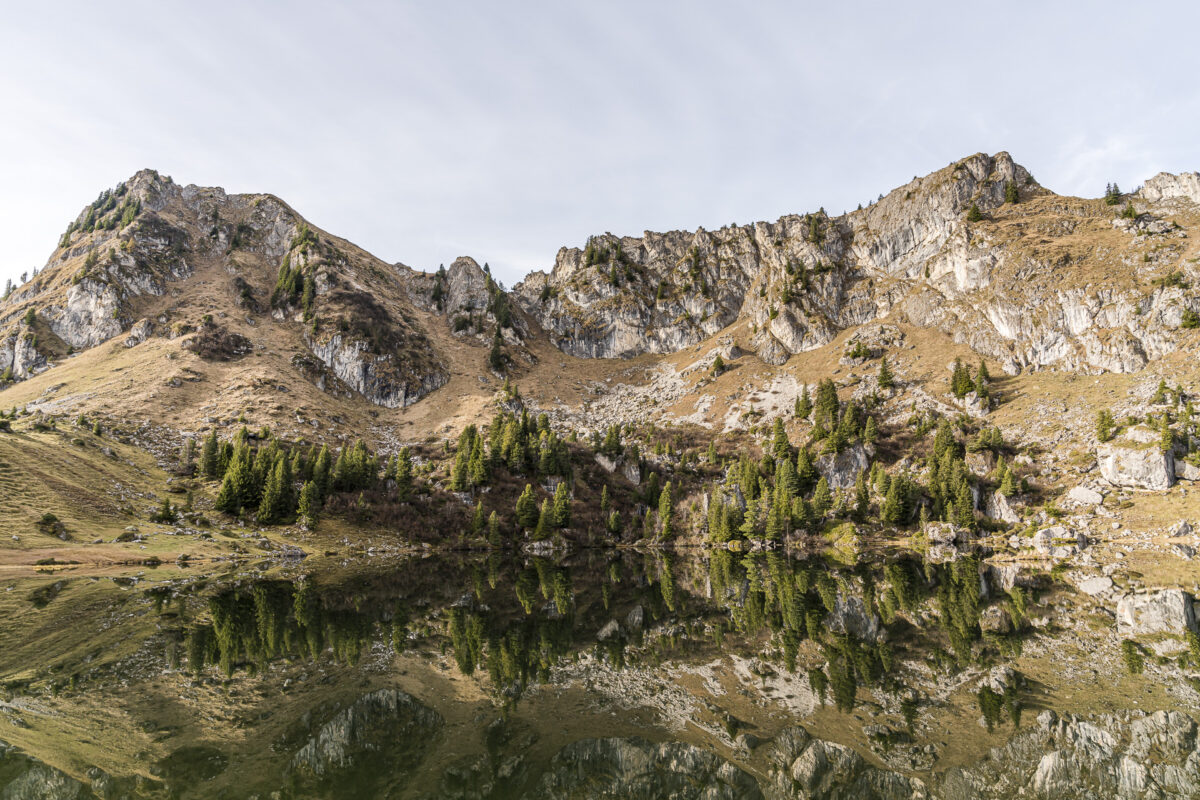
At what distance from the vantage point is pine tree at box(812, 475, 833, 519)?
107125 mm

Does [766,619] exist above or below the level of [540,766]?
below

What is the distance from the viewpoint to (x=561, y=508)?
345 feet

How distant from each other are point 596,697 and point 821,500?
99.1 metres

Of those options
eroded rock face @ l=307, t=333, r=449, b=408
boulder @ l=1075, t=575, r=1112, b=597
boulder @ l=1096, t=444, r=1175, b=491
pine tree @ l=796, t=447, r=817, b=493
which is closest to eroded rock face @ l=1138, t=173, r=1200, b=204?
boulder @ l=1096, t=444, r=1175, b=491

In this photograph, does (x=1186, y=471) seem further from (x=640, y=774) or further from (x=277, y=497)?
(x=277, y=497)

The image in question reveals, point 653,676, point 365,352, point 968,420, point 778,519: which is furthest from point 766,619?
point 365,352

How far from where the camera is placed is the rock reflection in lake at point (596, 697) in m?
13.9

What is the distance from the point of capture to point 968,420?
11494 centimetres

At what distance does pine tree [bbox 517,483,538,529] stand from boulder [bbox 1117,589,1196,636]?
83.7m

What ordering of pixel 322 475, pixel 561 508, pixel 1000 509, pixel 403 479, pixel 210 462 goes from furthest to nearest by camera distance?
pixel 561 508
pixel 403 479
pixel 322 475
pixel 210 462
pixel 1000 509

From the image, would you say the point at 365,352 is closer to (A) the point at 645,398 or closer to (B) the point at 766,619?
(A) the point at 645,398

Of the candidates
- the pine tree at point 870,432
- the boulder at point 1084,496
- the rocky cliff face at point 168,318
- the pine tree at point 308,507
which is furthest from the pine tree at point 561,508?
the rocky cliff face at point 168,318

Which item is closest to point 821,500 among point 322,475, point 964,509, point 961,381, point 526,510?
point 964,509

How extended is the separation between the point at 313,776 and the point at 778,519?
103236 millimetres
